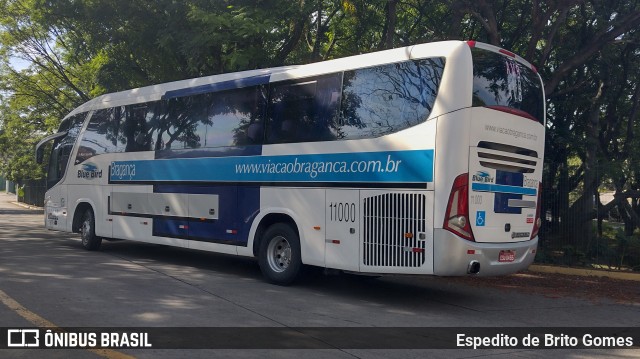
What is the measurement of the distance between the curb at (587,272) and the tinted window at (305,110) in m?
7.09

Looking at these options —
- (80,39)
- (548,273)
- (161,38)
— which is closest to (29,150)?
(80,39)

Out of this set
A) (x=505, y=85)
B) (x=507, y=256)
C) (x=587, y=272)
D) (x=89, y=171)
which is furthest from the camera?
(x=89, y=171)

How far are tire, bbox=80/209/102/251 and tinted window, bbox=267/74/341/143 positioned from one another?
6.57 meters

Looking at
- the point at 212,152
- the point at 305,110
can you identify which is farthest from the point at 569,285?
the point at 212,152

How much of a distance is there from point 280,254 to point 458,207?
12.1ft

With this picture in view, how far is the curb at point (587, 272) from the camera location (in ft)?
42.3

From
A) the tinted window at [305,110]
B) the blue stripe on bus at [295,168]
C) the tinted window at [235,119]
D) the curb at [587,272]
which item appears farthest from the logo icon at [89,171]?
the curb at [587,272]

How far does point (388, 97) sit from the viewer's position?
9.12 m

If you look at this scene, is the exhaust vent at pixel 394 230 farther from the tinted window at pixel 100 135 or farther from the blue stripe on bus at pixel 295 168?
the tinted window at pixel 100 135

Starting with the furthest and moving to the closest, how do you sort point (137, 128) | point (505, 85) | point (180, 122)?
1. point (137, 128)
2. point (180, 122)
3. point (505, 85)

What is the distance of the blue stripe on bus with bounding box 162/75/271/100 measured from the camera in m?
11.2

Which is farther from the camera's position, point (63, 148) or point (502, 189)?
point (63, 148)

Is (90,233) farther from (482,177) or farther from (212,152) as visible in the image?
(482,177)

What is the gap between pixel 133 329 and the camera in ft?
22.7
